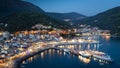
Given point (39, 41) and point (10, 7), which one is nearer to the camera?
point (10, 7)

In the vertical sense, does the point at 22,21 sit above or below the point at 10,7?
below

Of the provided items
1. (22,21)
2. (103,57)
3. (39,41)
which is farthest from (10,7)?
(103,57)

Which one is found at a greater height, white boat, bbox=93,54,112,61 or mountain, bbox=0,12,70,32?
mountain, bbox=0,12,70,32

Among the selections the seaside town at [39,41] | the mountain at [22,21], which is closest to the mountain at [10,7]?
the mountain at [22,21]

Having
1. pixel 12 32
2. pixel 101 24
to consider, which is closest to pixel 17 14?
pixel 12 32

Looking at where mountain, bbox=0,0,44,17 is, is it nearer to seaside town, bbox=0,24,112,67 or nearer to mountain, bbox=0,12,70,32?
mountain, bbox=0,12,70,32

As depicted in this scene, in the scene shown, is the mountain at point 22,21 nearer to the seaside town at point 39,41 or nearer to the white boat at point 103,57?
the seaside town at point 39,41

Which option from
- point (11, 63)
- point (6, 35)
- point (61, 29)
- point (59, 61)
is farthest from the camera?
point (61, 29)

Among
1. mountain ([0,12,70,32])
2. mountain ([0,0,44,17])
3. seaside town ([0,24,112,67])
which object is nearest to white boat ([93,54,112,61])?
seaside town ([0,24,112,67])

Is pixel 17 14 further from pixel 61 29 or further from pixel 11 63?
pixel 11 63

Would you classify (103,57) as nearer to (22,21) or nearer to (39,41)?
(39,41)

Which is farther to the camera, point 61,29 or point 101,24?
point 101,24
